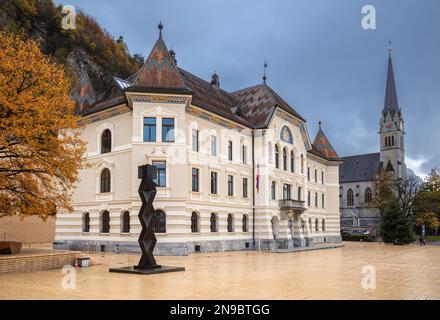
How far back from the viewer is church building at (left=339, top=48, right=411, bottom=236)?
102m

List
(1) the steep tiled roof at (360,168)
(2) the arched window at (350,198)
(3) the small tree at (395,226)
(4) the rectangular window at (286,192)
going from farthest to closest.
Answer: (2) the arched window at (350,198), (1) the steep tiled roof at (360,168), (3) the small tree at (395,226), (4) the rectangular window at (286,192)

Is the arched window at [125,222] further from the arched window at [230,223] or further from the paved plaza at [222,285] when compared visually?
the paved plaza at [222,285]

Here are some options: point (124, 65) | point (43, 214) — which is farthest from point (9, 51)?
point (124, 65)

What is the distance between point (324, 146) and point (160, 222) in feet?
116

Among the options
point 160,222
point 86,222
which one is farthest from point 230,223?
point 86,222

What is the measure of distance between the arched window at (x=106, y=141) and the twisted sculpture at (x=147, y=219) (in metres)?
16.1

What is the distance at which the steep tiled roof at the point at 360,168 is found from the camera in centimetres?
10438

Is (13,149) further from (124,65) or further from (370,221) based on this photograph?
(370,221)

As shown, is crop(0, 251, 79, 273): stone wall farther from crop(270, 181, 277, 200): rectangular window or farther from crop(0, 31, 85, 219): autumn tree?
crop(270, 181, 277, 200): rectangular window

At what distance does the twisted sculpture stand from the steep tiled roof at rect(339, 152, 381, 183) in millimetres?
89162

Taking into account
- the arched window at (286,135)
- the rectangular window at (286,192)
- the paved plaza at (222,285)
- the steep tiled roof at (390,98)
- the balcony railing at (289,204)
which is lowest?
the paved plaza at (222,285)

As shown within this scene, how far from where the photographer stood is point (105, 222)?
35500mm

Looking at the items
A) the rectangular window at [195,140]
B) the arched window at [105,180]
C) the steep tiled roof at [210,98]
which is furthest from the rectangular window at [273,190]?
the arched window at [105,180]

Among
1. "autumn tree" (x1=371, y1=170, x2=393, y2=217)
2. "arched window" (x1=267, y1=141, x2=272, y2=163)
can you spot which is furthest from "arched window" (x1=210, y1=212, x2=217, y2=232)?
"autumn tree" (x1=371, y1=170, x2=393, y2=217)
